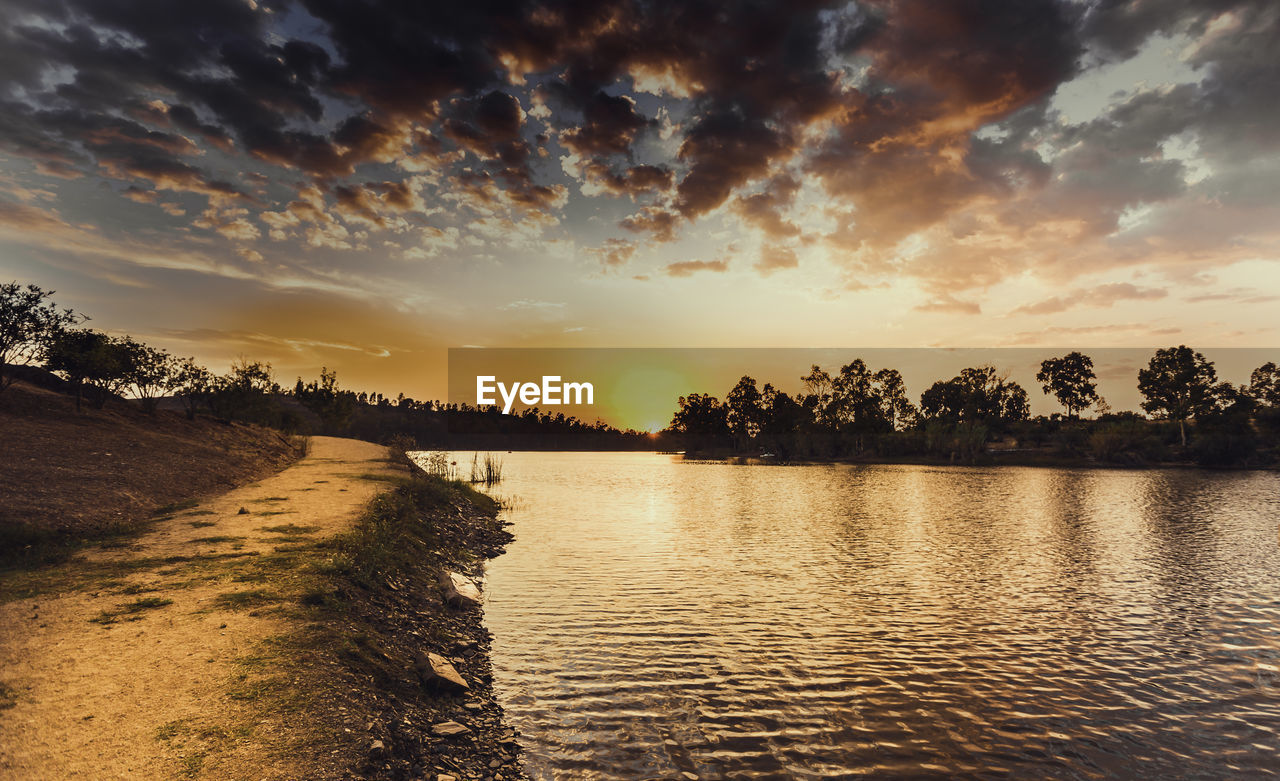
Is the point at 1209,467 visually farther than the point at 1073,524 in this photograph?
Yes

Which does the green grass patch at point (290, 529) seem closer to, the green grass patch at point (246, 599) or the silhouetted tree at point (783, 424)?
the green grass patch at point (246, 599)

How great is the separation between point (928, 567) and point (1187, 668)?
461 inches

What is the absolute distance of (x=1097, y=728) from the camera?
11336 millimetres

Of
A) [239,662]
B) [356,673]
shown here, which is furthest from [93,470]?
[356,673]

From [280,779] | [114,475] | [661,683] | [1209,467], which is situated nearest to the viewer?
[280,779]

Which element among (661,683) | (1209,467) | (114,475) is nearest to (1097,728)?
(661,683)

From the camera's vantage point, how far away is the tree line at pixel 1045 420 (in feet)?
409

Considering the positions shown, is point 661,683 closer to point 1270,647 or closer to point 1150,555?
point 1270,647

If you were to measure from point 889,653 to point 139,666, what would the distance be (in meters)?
16.1

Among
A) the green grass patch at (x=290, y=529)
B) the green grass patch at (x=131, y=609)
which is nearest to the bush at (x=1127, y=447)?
the green grass patch at (x=290, y=529)

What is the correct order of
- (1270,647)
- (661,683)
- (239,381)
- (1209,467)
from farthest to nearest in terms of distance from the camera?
(1209,467) → (239,381) → (1270,647) → (661,683)

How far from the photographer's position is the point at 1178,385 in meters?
143

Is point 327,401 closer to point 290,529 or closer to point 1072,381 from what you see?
point 290,529

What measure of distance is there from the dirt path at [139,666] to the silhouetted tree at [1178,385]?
175640mm
